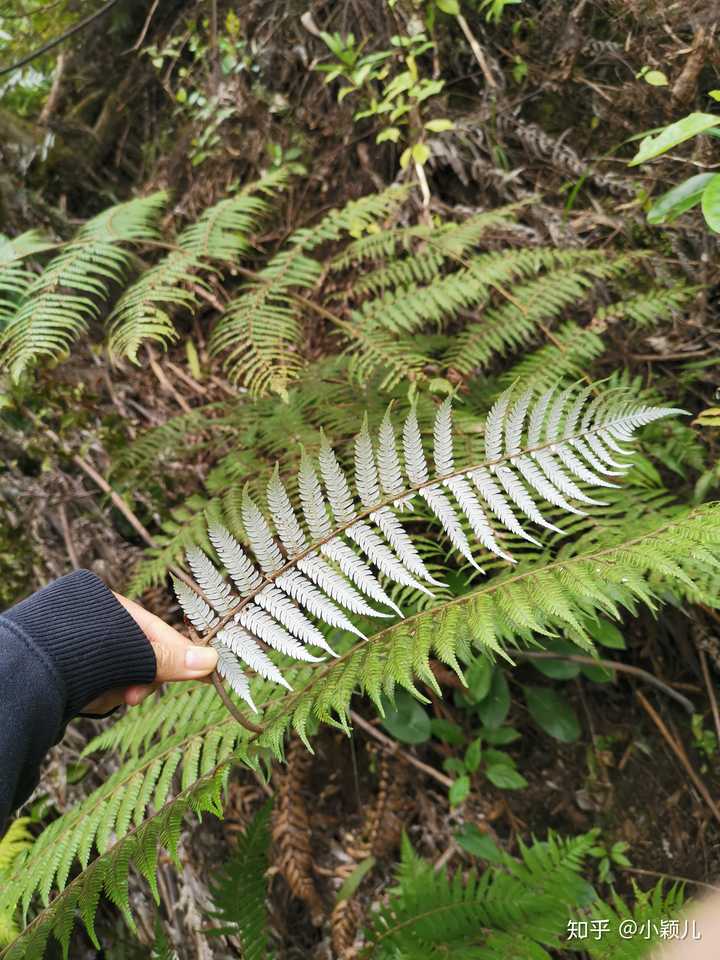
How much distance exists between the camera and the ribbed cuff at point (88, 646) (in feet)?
4.11

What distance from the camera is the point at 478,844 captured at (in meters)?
2.02

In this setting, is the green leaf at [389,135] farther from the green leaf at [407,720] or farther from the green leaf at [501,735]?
the green leaf at [501,735]

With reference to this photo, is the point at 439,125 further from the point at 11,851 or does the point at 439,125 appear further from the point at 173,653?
the point at 11,851

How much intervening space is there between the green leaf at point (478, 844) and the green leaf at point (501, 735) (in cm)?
26

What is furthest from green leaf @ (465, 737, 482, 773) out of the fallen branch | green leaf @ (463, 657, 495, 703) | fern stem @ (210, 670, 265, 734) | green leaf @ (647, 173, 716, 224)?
green leaf @ (647, 173, 716, 224)

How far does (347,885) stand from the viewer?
2066 mm

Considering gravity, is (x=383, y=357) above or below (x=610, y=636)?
above

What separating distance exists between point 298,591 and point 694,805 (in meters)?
1.60

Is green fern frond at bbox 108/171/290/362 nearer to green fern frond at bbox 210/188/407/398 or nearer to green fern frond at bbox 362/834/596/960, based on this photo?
green fern frond at bbox 210/188/407/398

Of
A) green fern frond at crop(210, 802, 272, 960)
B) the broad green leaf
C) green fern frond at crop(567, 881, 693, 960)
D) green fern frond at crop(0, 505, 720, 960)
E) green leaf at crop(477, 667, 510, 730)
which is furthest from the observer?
green leaf at crop(477, 667, 510, 730)

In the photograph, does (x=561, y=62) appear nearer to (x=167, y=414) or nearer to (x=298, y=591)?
(x=167, y=414)

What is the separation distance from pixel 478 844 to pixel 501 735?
33cm

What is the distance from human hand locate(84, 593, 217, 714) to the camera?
1.21 metres

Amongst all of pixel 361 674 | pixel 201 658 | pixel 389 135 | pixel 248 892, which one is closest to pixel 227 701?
pixel 201 658
